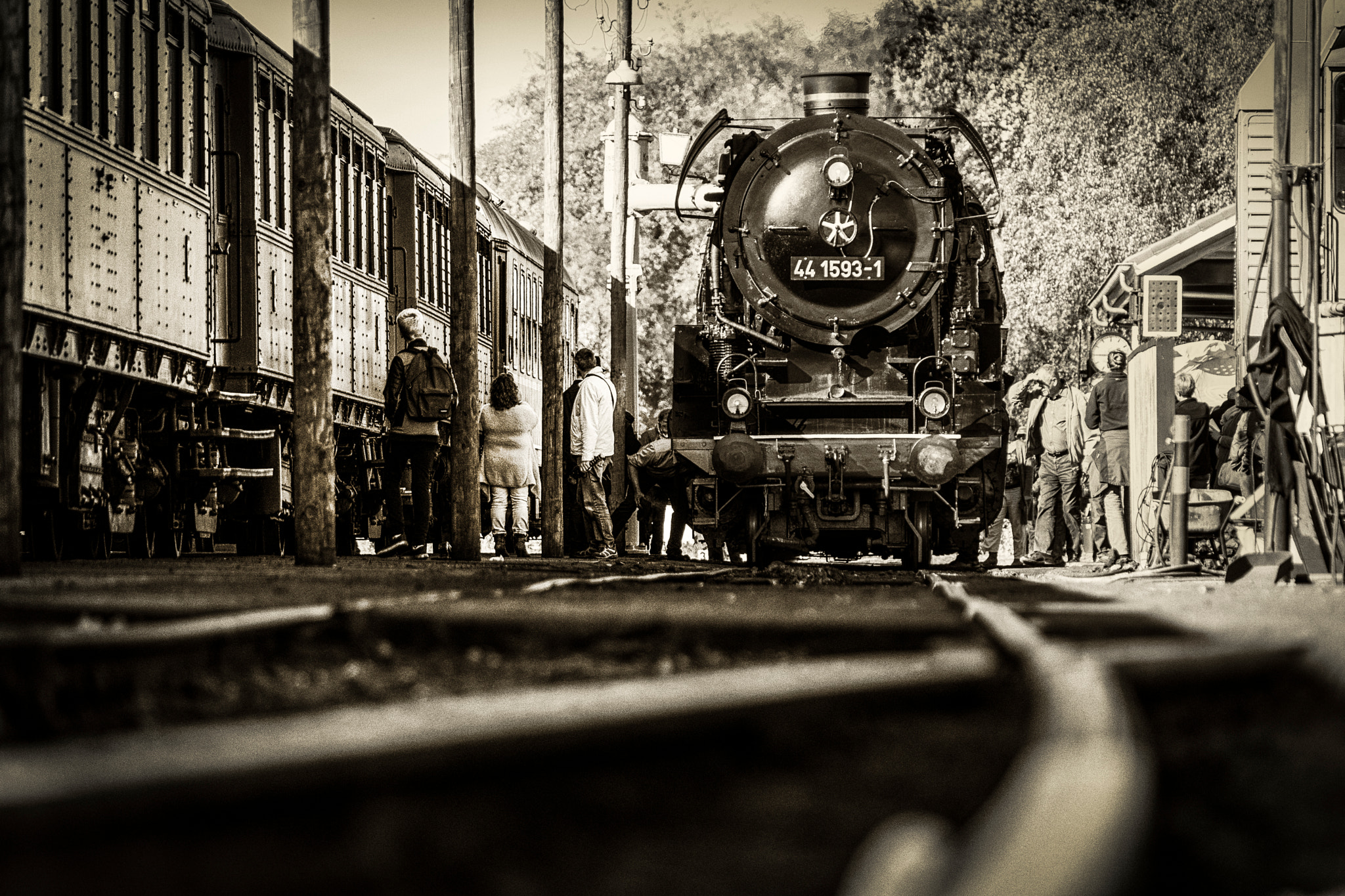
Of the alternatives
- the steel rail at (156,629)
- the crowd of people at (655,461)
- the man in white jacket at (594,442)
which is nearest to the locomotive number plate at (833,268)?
the crowd of people at (655,461)

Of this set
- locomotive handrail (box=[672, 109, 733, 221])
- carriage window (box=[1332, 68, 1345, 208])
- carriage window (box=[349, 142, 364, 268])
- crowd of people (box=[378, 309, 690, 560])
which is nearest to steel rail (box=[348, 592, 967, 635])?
crowd of people (box=[378, 309, 690, 560])

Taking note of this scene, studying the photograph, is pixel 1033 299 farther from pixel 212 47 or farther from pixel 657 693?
pixel 657 693

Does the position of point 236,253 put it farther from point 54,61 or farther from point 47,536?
point 54,61

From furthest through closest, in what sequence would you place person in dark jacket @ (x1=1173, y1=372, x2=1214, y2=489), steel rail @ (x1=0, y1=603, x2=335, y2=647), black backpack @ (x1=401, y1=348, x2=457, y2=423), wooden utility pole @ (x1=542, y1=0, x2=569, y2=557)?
wooden utility pole @ (x1=542, y1=0, x2=569, y2=557) < person in dark jacket @ (x1=1173, y1=372, x2=1214, y2=489) < black backpack @ (x1=401, y1=348, x2=457, y2=423) < steel rail @ (x1=0, y1=603, x2=335, y2=647)

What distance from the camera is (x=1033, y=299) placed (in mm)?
35875

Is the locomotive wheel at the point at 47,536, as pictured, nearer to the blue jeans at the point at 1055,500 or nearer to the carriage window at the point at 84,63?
the carriage window at the point at 84,63

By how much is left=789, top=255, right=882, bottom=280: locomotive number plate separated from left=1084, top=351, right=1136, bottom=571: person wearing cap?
346cm

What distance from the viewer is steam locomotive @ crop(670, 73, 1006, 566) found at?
1175 cm

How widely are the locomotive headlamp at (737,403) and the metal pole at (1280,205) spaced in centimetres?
391

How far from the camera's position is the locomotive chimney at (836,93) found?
1345 cm

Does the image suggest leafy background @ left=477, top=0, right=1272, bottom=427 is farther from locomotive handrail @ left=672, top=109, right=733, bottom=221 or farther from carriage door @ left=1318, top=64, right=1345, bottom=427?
locomotive handrail @ left=672, top=109, right=733, bottom=221

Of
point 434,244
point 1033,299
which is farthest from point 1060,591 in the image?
point 1033,299

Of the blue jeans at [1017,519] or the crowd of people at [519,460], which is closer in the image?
the crowd of people at [519,460]

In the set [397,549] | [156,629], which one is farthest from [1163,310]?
[156,629]
